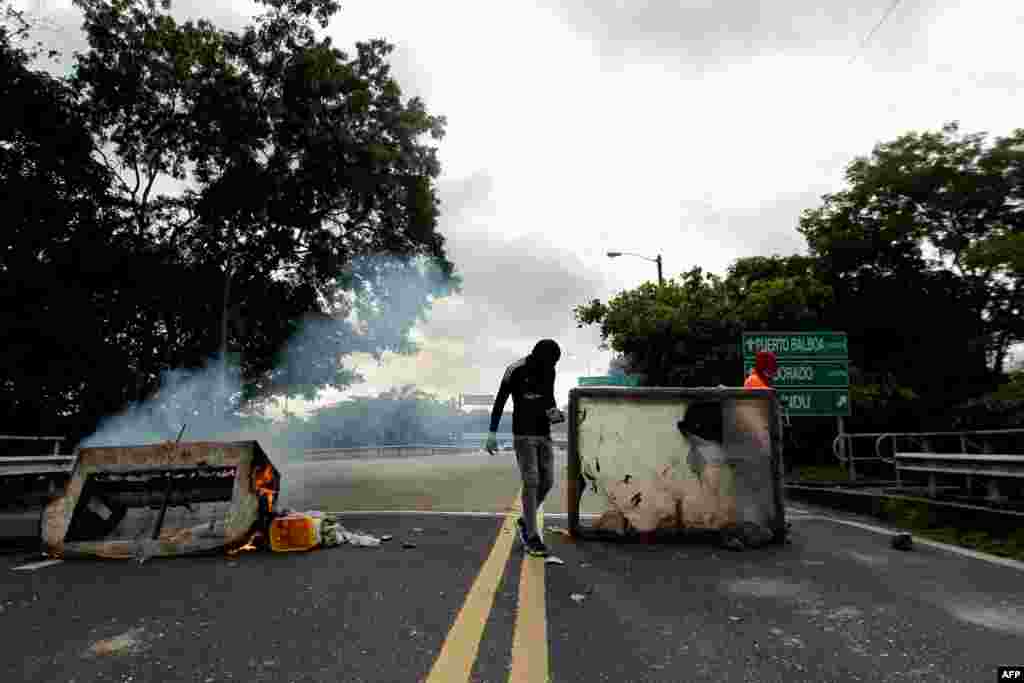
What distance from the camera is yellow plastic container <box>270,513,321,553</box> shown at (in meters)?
6.03

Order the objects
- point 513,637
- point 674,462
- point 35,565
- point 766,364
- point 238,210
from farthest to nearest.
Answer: point 238,210 < point 766,364 < point 674,462 < point 35,565 < point 513,637

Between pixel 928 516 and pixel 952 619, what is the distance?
4.98 m

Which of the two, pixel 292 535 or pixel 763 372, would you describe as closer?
pixel 292 535

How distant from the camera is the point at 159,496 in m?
6.45

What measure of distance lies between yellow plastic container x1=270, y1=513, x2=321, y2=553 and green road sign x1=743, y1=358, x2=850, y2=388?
12.4 meters

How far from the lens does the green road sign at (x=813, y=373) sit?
50.7 ft

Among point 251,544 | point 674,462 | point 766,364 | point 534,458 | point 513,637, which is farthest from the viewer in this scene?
point 766,364

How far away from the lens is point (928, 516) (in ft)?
26.7

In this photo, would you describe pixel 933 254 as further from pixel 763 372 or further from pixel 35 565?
pixel 35 565

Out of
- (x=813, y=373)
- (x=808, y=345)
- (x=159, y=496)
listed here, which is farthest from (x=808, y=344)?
(x=159, y=496)

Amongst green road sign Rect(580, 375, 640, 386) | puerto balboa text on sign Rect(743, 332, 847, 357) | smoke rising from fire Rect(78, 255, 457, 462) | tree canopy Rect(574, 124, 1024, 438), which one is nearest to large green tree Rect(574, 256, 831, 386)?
tree canopy Rect(574, 124, 1024, 438)

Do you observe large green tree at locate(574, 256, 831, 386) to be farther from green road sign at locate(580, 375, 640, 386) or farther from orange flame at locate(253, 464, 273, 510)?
orange flame at locate(253, 464, 273, 510)

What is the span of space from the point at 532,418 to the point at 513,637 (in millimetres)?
2756

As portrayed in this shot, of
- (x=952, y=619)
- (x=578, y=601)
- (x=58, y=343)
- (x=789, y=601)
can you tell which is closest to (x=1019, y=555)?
(x=952, y=619)
